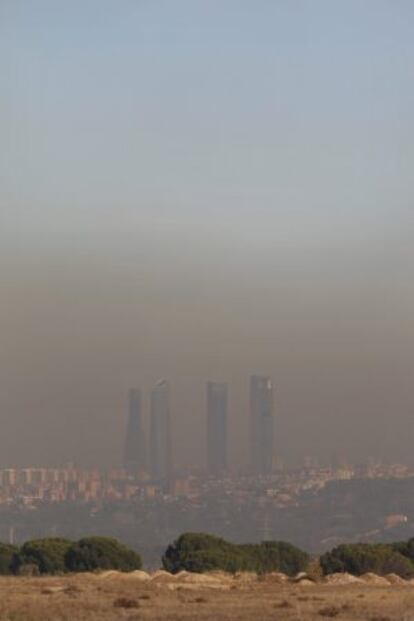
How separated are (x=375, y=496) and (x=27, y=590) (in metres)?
142

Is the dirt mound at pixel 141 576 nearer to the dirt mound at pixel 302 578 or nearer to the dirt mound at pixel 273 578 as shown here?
the dirt mound at pixel 273 578

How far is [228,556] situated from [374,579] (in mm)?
8024

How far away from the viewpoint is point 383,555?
6062 cm

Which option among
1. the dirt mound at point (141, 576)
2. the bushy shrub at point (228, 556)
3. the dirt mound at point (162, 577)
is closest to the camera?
the dirt mound at point (162, 577)

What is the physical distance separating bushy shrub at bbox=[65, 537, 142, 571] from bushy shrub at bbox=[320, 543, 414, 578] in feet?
29.7

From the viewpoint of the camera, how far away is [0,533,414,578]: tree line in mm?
60312

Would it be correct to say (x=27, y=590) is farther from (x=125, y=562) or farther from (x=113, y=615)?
(x=125, y=562)

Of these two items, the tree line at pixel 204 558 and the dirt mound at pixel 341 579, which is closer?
the dirt mound at pixel 341 579

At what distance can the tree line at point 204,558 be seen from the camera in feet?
198

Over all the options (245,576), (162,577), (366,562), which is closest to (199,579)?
(162,577)

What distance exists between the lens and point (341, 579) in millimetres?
54594

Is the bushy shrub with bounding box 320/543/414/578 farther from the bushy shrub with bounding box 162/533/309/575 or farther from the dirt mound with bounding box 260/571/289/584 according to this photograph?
the dirt mound with bounding box 260/571/289/584

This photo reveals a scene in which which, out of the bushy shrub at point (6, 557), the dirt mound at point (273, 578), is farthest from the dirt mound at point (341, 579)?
the bushy shrub at point (6, 557)

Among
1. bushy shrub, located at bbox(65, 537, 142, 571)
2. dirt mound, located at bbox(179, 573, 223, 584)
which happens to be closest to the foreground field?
dirt mound, located at bbox(179, 573, 223, 584)
